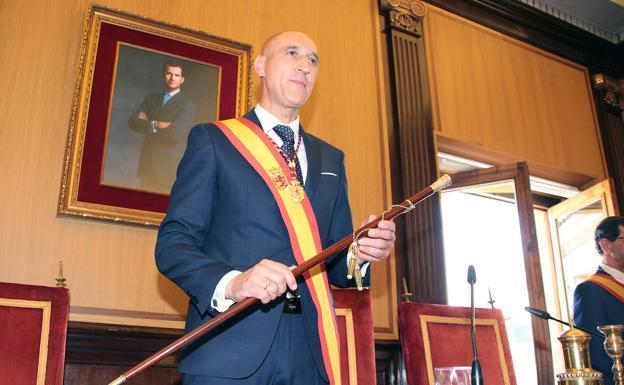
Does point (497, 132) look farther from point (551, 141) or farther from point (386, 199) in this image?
point (386, 199)

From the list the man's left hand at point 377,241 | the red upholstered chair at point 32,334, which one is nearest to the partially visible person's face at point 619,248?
the man's left hand at point 377,241

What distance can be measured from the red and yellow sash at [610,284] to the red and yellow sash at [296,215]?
8.11ft

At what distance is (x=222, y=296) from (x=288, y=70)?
0.71 metres

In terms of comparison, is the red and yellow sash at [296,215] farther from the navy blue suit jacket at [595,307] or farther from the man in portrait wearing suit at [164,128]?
the navy blue suit jacket at [595,307]

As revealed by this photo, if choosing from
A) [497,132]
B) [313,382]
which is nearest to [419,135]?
[497,132]

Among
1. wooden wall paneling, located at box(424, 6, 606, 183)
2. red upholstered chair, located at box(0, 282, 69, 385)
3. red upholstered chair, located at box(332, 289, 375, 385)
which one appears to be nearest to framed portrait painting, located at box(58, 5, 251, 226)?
red upholstered chair, located at box(0, 282, 69, 385)

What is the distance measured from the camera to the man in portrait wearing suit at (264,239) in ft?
3.73

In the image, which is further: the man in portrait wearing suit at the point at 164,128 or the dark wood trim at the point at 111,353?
the man in portrait wearing suit at the point at 164,128

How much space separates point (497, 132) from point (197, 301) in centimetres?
345

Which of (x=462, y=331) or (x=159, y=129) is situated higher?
(x=159, y=129)

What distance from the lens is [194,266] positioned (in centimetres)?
115

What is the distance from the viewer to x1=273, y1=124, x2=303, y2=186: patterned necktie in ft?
4.87

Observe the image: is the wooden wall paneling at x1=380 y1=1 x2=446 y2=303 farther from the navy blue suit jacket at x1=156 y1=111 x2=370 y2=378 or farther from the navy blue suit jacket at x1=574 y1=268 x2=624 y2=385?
the navy blue suit jacket at x1=156 y1=111 x2=370 y2=378

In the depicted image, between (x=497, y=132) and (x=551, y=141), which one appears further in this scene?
(x=551, y=141)
